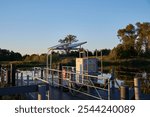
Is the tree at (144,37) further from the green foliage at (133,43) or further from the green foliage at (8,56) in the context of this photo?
the green foliage at (8,56)

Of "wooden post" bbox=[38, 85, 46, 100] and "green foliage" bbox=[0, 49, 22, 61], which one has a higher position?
"green foliage" bbox=[0, 49, 22, 61]

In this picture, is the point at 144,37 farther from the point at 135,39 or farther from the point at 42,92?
the point at 42,92

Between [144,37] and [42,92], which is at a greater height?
[144,37]

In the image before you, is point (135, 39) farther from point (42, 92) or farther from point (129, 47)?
point (42, 92)

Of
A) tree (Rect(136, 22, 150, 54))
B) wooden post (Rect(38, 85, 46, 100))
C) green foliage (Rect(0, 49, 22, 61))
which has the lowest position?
wooden post (Rect(38, 85, 46, 100))

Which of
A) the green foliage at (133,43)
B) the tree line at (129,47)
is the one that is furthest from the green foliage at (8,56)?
the green foliage at (133,43)

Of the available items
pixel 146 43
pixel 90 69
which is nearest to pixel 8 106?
pixel 90 69

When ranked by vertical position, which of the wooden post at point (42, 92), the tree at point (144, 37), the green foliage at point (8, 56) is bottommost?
the wooden post at point (42, 92)

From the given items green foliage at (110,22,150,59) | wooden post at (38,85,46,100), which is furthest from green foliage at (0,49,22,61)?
wooden post at (38,85,46,100)

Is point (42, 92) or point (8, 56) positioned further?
point (8, 56)

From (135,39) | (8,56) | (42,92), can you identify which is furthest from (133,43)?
(42,92)

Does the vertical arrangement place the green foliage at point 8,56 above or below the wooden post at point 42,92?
above

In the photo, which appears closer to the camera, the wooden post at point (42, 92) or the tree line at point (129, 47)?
A: the wooden post at point (42, 92)

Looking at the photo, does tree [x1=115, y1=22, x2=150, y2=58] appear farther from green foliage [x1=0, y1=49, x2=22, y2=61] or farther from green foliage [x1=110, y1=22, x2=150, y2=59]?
green foliage [x1=0, y1=49, x2=22, y2=61]
